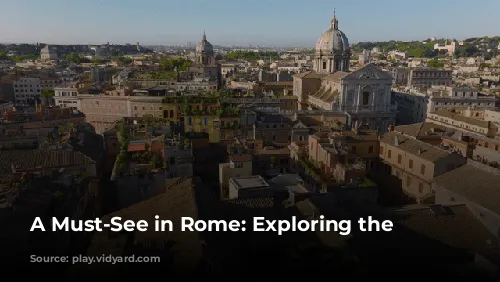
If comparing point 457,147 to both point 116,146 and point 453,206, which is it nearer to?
point 453,206

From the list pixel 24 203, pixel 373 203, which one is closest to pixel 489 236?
pixel 373 203

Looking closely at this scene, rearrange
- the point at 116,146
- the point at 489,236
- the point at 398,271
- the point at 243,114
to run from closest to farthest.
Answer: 1. the point at 398,271
2. the point at 489,236
3. the point at 116,146
4. the point at 243,114

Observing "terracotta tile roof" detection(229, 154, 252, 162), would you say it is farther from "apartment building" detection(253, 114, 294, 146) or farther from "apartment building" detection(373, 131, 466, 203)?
"apartment building" detection(253, 114, 294, 146)

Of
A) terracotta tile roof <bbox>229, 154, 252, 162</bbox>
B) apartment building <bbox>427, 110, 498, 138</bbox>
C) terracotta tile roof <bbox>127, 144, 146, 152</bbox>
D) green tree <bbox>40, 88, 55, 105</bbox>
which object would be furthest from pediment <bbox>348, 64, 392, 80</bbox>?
green tree <bbox>40, 88, 55, 105</bbox>

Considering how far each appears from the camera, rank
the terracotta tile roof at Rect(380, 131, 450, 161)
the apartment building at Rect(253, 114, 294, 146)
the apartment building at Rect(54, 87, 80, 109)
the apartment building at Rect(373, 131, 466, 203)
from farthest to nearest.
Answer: the apartment building at Rect(54, 87, 80, 109) → the apartment building at Rect(253, 114, 294, 146) → the terracotta tile roof at Rect(380, 131, 450, 161) → the apartment building at Rect(373, 131, 466, 203)

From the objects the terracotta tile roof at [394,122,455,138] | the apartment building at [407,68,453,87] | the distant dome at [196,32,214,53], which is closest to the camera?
the terracotta tile roof at [394,122,455,138]

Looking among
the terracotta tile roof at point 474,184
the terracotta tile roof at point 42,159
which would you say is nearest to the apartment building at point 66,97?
the terracotta tile roof at point 42,159
